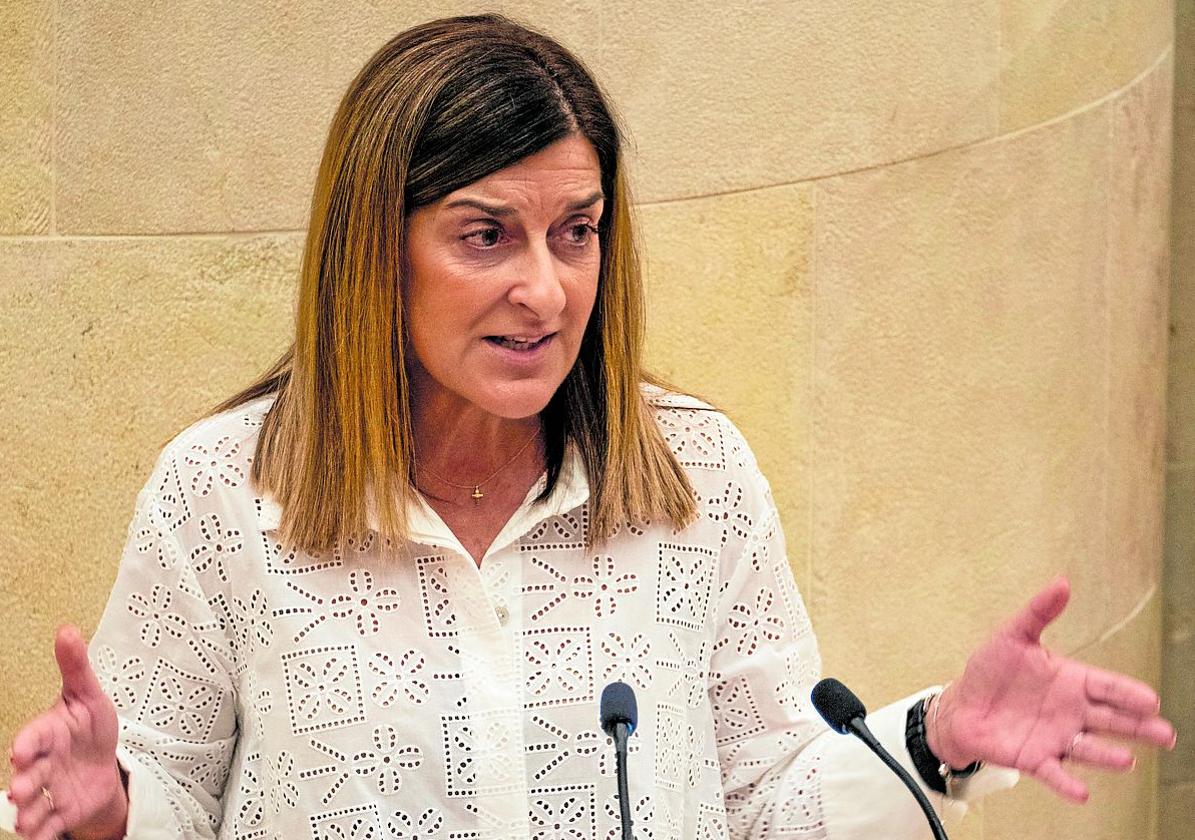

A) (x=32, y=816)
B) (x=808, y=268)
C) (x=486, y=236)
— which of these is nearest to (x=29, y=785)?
(x=32, y=816)

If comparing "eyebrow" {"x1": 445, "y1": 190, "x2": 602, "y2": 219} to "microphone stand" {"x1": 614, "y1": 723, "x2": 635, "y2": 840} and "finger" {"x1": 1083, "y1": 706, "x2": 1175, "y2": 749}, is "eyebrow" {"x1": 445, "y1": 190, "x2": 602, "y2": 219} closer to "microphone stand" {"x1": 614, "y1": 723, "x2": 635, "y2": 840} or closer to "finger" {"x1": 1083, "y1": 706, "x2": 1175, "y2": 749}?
"microphone stand" {"x1": 614, "y1": 723, "x2": 635, "y2": 840}

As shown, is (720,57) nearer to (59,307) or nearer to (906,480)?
(906,480)

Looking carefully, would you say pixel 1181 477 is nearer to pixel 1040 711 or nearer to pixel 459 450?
pixel 1040 711

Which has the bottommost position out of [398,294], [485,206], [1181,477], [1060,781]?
[1181,477]

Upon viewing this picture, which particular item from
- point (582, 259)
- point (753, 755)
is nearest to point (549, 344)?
point (582, 259)

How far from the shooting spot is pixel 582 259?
8.40 feet

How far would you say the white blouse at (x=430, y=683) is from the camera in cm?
247

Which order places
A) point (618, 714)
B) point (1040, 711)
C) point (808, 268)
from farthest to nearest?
1. point (808, 268)
2. point (1040, 711)
3. point (618, 714)

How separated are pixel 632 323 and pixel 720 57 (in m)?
1.33

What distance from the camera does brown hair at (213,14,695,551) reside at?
247cm

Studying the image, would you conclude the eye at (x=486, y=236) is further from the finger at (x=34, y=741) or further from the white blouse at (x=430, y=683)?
the finger at (x=34, y=741)

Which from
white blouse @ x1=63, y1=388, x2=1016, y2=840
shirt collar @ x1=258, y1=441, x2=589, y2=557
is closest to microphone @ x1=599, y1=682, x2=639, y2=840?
white blouse @ x1=63, y1=388, x2=1016, y2=840

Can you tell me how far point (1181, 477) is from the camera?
5.05 meters

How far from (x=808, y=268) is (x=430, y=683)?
1780 mm
